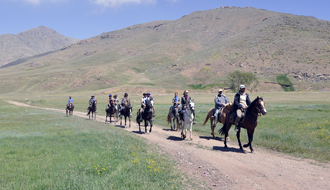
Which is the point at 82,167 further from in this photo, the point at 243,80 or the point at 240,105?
the point at 243,80

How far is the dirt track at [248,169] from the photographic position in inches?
304

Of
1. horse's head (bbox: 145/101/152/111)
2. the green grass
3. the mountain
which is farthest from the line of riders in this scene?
the mountain

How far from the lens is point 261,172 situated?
28.7ft

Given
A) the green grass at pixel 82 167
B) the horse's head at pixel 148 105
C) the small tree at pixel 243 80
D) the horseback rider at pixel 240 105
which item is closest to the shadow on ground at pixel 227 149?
the horseback rider at pixel 240 105

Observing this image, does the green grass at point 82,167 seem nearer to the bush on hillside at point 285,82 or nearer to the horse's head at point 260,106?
the horse's head at point 260,106

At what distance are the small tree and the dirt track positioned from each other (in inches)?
3556

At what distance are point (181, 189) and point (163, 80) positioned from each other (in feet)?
392

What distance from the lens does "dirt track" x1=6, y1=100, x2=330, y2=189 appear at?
304 inches

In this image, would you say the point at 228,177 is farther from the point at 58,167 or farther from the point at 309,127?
the point at 309,127

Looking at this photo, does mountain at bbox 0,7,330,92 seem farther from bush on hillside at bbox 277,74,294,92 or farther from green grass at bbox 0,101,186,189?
green grass at bbox 0,101,186,189

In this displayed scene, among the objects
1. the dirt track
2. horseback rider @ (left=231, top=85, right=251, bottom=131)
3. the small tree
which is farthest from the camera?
the small tree

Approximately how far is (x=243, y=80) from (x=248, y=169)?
94431 millimetres

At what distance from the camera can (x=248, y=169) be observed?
906cm

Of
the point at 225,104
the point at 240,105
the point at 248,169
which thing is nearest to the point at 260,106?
the point at 240,105
